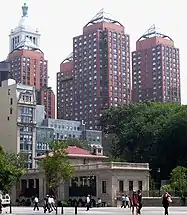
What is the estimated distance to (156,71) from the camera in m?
162

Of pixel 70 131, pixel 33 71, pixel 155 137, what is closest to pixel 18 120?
pixel 70 131

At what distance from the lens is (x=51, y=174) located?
49562 millimetres

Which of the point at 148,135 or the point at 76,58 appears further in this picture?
the point at 76,58

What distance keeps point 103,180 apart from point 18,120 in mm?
56211

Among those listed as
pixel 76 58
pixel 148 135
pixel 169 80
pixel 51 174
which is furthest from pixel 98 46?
pixel 51 174

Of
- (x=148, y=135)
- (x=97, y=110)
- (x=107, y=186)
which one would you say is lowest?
(x=107, y=186)

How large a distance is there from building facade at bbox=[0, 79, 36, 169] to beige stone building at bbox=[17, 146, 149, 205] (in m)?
41.8

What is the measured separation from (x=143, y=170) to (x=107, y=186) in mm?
6722

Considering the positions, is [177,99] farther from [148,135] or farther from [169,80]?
[148,135]

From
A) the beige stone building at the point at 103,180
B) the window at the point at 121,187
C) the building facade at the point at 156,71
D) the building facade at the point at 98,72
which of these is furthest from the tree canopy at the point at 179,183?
the building facade at the point at 156,71

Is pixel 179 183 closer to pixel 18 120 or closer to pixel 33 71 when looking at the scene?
pixel 18 120

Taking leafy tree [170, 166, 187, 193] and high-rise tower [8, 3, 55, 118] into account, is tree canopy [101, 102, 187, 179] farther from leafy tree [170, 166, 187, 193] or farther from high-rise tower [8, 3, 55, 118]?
high-rise tower [8, 3, 55, 118]

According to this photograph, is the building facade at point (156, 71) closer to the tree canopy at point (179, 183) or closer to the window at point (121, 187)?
the tree canopy at point (179, 183)

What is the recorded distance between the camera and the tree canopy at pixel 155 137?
8719 cm
